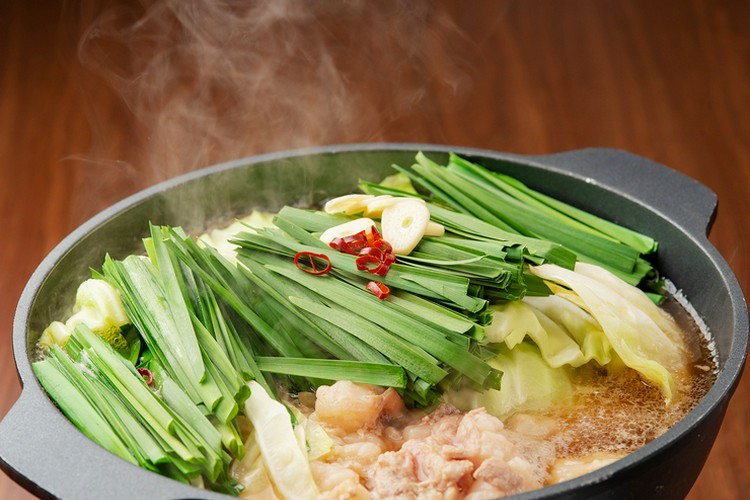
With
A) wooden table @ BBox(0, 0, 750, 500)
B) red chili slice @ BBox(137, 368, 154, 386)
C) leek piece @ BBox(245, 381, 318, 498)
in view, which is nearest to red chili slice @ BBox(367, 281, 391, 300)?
leek piece @ BBox(245, 381, 318, 498)

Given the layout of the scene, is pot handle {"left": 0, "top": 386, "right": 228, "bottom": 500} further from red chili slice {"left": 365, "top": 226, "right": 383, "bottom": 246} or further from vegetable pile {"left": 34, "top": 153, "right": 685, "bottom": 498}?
red chili slice {"left": 365, "top": 226, "right": 383, "bottom": 246}

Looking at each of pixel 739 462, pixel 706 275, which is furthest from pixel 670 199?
pixel 739 462

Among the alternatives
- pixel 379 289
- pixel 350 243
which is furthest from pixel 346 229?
pixel 379 289

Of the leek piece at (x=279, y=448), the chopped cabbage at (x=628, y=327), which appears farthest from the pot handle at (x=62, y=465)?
the chopped cabbage at (x=628, y=327)

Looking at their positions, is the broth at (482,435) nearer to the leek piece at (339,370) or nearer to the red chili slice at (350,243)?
the leek piece at (339,370)

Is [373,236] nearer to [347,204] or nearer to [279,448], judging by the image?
[347,204]

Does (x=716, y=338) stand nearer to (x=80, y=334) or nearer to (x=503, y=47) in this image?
(x=80, y=334)
